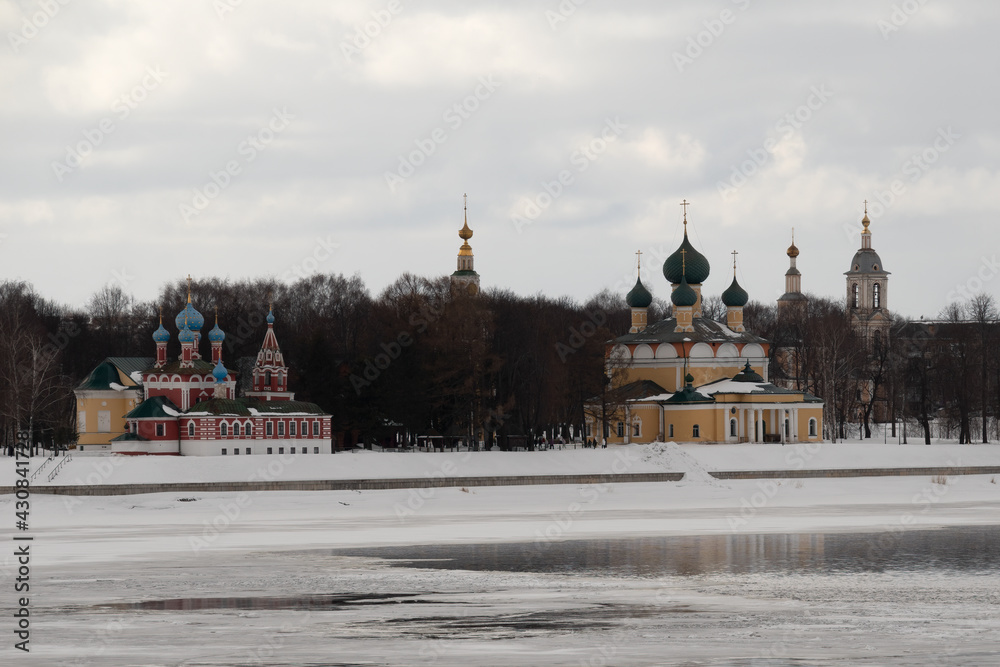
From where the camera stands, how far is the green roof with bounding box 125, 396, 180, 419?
56.2 m

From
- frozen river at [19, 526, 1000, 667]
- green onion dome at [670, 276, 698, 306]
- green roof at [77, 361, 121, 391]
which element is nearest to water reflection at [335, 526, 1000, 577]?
frozen river at [19, 526, 1000, 667]

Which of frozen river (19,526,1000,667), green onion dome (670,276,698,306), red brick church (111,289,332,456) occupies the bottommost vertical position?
frozen river (19,526,1000,667)

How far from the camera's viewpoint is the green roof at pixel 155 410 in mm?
56156

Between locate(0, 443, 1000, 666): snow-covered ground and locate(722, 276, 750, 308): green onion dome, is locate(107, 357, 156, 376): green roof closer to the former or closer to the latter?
locate(0, 443, 1000, 666): snow-covered ground

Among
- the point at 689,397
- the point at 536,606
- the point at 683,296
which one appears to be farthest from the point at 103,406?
the point at 536,606

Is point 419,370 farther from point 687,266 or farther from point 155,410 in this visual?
point 687,266

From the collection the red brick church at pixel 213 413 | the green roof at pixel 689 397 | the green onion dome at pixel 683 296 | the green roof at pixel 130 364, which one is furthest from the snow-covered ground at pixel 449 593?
the green onion dome at pixel 683 296

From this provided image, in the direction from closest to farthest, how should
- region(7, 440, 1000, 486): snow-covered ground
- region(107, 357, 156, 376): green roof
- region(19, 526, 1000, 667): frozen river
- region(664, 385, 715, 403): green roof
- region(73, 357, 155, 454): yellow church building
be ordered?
region(19, 526, 1000, 667): frozen river, region(7, 440, 1000, 486): snow-covered ground, region(73, 357, 155, 454): yellow church building, region(107, 357, 156, 376): green roof, region(664, 385, 715, 403): green roof

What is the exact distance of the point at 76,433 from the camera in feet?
197

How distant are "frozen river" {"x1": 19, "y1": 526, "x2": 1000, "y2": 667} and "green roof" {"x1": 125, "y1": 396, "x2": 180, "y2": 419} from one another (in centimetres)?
2738

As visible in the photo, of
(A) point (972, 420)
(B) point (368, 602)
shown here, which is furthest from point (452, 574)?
(A) point (972, 420)

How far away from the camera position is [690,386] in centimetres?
6938

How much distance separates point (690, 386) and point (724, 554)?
134ft

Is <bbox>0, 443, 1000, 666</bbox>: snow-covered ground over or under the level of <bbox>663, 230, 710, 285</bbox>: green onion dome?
under
